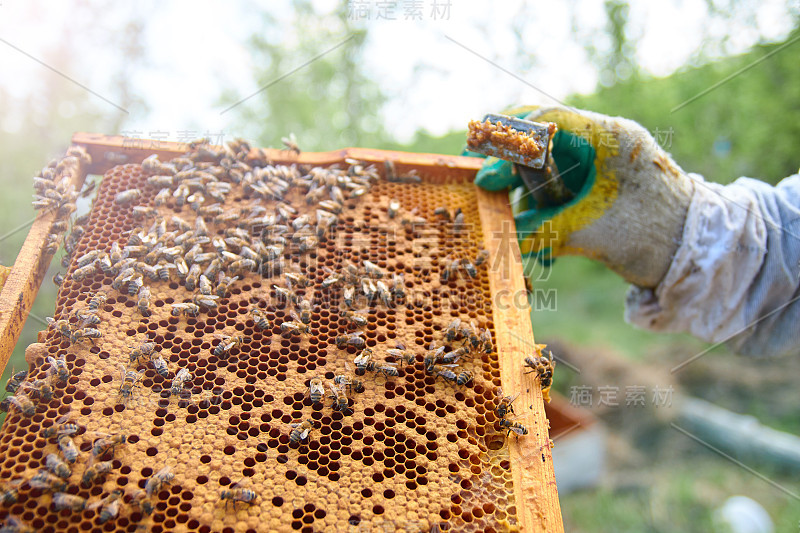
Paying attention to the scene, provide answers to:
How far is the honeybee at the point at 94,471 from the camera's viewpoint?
259 centimetres

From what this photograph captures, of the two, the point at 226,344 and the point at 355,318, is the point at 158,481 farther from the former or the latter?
the point at 355,318

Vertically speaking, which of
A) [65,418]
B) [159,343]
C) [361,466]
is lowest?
[361,466]

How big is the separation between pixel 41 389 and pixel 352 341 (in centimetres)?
184

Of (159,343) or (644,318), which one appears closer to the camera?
(159,343)

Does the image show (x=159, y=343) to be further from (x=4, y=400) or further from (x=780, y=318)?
(x=780, y=318)

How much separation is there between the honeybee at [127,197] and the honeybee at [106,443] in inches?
76.2

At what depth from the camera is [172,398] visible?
9.93 feet

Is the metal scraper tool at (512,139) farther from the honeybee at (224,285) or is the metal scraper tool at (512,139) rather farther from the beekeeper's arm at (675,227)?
the honeybee at (224,285)

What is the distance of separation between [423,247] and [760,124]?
8.04 metres

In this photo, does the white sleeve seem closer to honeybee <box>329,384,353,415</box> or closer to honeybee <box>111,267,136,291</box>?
honeybee <box>329,384,353,415</box>

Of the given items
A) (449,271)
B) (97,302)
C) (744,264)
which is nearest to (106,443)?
(97,302)

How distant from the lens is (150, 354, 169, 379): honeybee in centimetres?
306

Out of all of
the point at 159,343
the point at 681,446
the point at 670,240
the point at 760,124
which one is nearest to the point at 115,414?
→ the point at 159,343

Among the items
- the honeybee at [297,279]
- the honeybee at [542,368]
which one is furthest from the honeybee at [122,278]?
the honeybee at [542,368]
